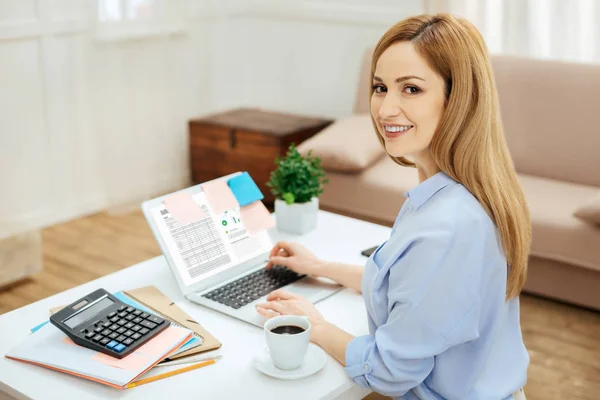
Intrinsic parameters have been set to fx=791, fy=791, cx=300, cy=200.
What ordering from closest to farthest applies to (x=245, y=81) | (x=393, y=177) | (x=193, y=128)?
A: (x=393, y=177)
(x=193, y=128)
(x=245, y=81)

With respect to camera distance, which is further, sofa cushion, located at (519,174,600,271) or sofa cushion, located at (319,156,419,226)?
sofa cushion, located at (319,156,419,226)

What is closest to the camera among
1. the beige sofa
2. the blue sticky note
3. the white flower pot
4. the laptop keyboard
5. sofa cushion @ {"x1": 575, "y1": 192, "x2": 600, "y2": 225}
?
the laptop keyboard

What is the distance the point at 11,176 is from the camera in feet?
11.5

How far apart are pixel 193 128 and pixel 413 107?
2854 mm

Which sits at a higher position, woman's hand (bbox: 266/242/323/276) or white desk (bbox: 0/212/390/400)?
woman's hand (bbox: 266/242/323/276)

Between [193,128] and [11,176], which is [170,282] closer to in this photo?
[11,176]

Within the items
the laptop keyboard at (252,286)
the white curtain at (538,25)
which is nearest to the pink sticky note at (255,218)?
the laptop keyboard at (252,286)

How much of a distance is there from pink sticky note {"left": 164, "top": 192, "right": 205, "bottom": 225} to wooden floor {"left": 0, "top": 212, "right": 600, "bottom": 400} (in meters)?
1.16

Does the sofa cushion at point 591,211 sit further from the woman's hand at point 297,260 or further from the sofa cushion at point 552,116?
the woman's hand at point 297,260

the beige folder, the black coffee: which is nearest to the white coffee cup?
the black coffee

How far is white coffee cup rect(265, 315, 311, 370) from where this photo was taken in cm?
140

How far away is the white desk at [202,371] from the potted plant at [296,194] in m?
0.42

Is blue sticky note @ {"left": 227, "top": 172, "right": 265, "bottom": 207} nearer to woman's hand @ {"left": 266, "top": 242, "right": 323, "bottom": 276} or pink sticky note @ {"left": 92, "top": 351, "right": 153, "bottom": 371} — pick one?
woman's hand @ {"left": 266, "top": 242, "right": 323, "bottom": 276}

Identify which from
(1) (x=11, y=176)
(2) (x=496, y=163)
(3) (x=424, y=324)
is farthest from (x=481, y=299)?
(1) (x=11, y=176)
